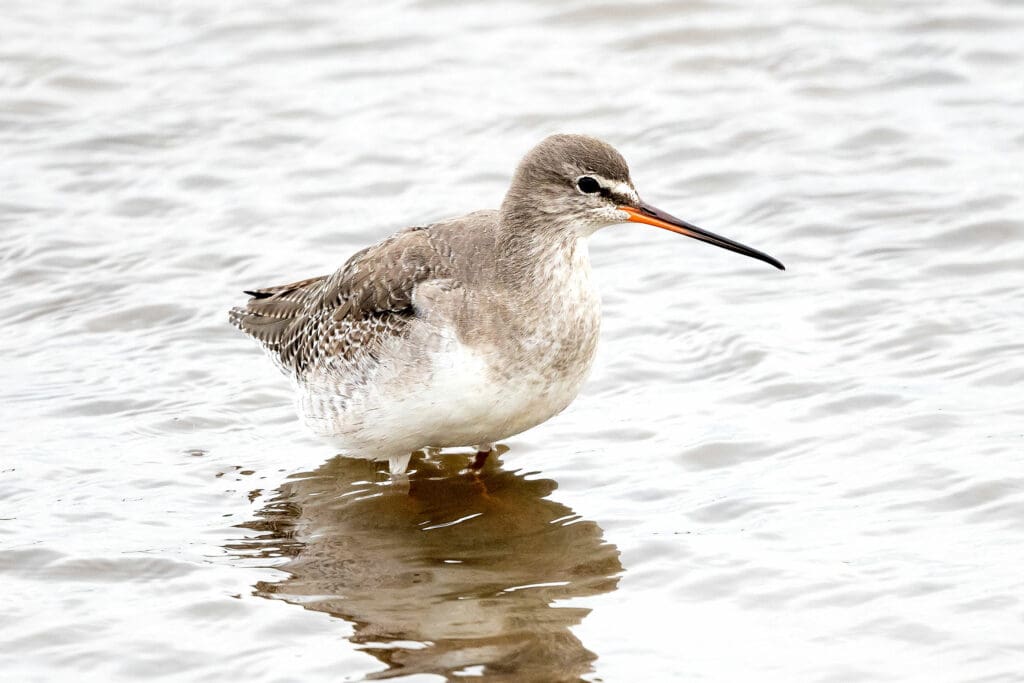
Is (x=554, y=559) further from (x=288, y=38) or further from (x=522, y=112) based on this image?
(x=288, y=38)

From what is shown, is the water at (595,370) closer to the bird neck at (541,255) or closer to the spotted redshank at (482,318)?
the spotted redshank at (482,318)

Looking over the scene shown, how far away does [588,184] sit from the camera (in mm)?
9219

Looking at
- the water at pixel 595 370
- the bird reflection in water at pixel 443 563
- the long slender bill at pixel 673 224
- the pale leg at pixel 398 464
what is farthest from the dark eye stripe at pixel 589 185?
the pale leg at pixel 398 464

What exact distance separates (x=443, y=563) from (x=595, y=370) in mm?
2856

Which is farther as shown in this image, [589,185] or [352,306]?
[352,306]

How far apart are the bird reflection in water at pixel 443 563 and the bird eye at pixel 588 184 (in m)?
1.92

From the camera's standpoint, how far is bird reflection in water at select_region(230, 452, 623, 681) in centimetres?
759

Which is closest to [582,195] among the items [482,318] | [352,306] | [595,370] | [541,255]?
[541,255]

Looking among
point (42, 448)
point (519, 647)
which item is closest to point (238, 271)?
point (42, 448)

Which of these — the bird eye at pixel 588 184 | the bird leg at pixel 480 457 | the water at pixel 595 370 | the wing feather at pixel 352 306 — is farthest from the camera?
the bird leg at pixel 480 457

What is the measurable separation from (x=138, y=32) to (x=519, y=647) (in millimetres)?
11860

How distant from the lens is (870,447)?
9.48m

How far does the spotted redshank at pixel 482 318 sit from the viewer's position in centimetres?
884

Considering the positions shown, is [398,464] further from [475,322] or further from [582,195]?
[582,195]
